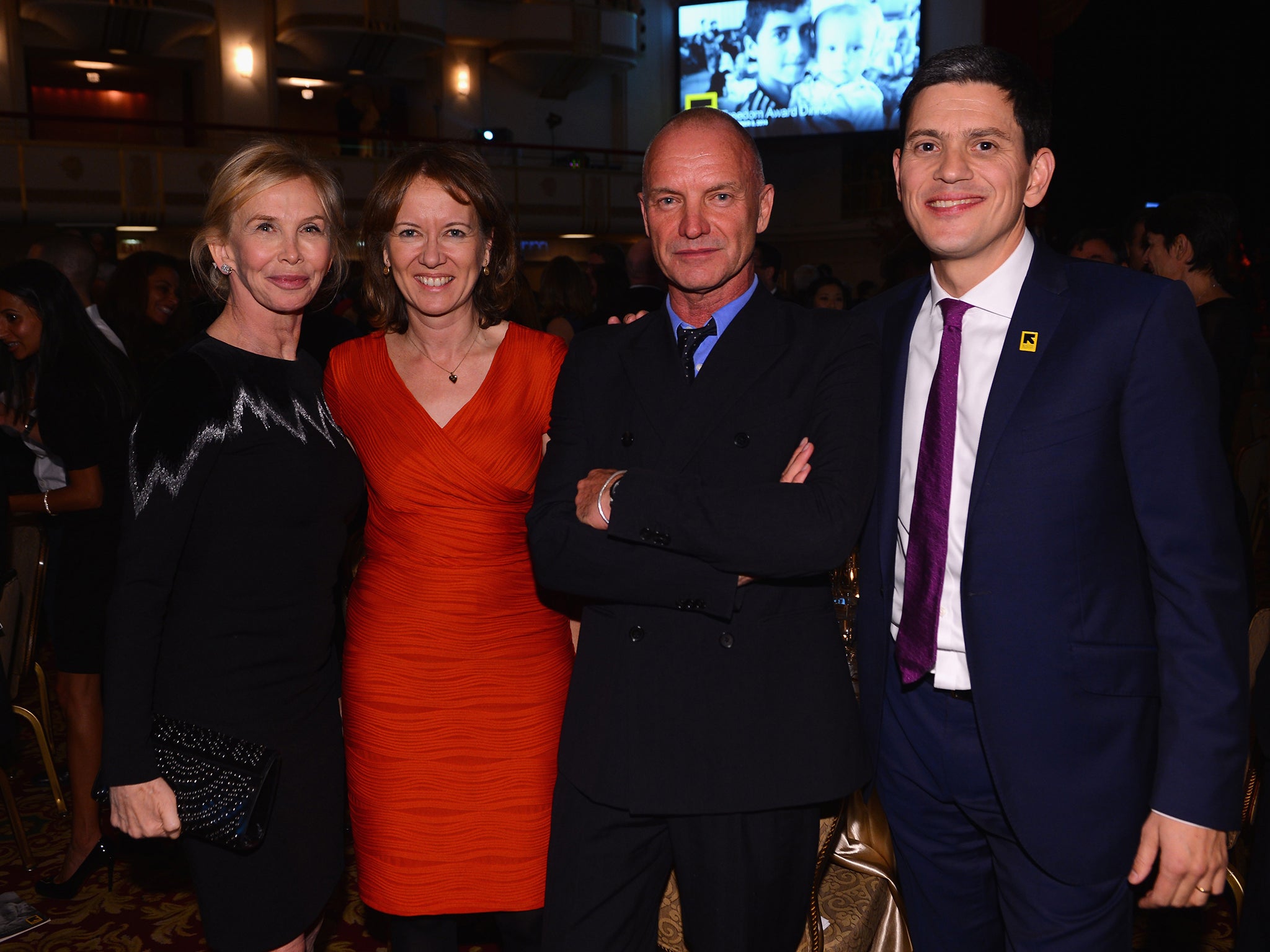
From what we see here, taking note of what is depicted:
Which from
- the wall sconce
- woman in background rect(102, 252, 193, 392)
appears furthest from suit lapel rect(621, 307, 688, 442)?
the wall sconce

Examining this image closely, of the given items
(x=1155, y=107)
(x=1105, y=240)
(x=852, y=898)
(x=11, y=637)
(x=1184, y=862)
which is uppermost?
(x=1155, y=107)

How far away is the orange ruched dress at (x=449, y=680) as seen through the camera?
1941 mm

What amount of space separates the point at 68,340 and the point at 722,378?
85.6 inches

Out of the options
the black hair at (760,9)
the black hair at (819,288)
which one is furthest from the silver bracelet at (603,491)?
the black hair at (760,9)

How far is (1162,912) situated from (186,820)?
8.30 ft

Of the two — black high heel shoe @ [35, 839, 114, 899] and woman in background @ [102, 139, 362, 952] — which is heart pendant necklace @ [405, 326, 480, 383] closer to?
woman in background @ [102, 139, 362, 952]

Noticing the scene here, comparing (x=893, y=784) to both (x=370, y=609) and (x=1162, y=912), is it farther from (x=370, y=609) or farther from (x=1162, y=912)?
(x=1162, y=912)

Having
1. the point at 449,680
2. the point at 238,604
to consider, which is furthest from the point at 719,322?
the point at 238,604

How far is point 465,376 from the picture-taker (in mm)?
2057

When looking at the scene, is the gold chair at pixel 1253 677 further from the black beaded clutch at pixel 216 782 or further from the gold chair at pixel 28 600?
the gold chair at pixel 28 600

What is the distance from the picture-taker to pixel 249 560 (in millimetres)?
1731

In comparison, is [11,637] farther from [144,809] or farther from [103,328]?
[144,809]

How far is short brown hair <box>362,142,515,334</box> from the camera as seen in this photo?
197 cm

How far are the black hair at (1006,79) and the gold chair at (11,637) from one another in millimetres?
2703
